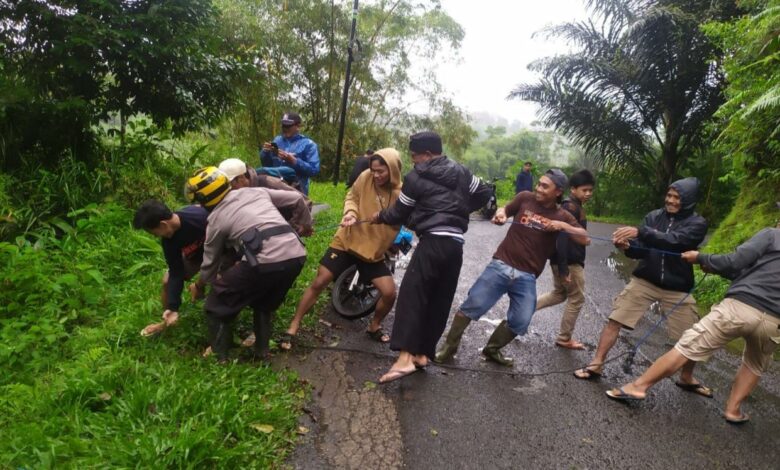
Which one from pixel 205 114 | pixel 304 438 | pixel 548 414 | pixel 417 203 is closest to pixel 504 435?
pixel 548 414

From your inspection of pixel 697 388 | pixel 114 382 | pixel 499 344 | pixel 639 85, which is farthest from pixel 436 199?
pixel 639 85

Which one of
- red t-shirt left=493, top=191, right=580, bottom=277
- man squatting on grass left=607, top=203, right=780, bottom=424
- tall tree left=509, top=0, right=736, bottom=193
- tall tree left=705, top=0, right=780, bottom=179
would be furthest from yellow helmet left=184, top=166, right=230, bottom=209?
tall tree left=509, top=0, right=736, bottom=193

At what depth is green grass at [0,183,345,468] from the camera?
2443 millimetres

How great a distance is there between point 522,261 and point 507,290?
0.92ft

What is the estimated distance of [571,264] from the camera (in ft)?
15.5

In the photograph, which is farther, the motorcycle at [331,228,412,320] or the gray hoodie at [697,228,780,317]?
the motorcycle at [331,228,412,320]

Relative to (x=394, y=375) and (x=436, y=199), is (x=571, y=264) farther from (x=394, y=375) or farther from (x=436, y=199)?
(x=394, y=375)

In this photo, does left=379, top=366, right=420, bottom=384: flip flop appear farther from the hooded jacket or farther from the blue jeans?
the hooded jacket

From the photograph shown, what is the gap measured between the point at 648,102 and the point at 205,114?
12.8 meters

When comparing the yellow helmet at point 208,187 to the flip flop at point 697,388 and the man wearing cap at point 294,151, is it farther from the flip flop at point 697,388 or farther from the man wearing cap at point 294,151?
the flip flop at point 697,388

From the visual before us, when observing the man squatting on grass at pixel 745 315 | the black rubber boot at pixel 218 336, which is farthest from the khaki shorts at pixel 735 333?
the black rubber boot at pixel 218 336

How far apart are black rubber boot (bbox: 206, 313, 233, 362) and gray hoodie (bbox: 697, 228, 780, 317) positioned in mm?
3535

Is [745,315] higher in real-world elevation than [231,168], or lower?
lower

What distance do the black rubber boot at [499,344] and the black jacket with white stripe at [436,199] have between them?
1.09 meters
